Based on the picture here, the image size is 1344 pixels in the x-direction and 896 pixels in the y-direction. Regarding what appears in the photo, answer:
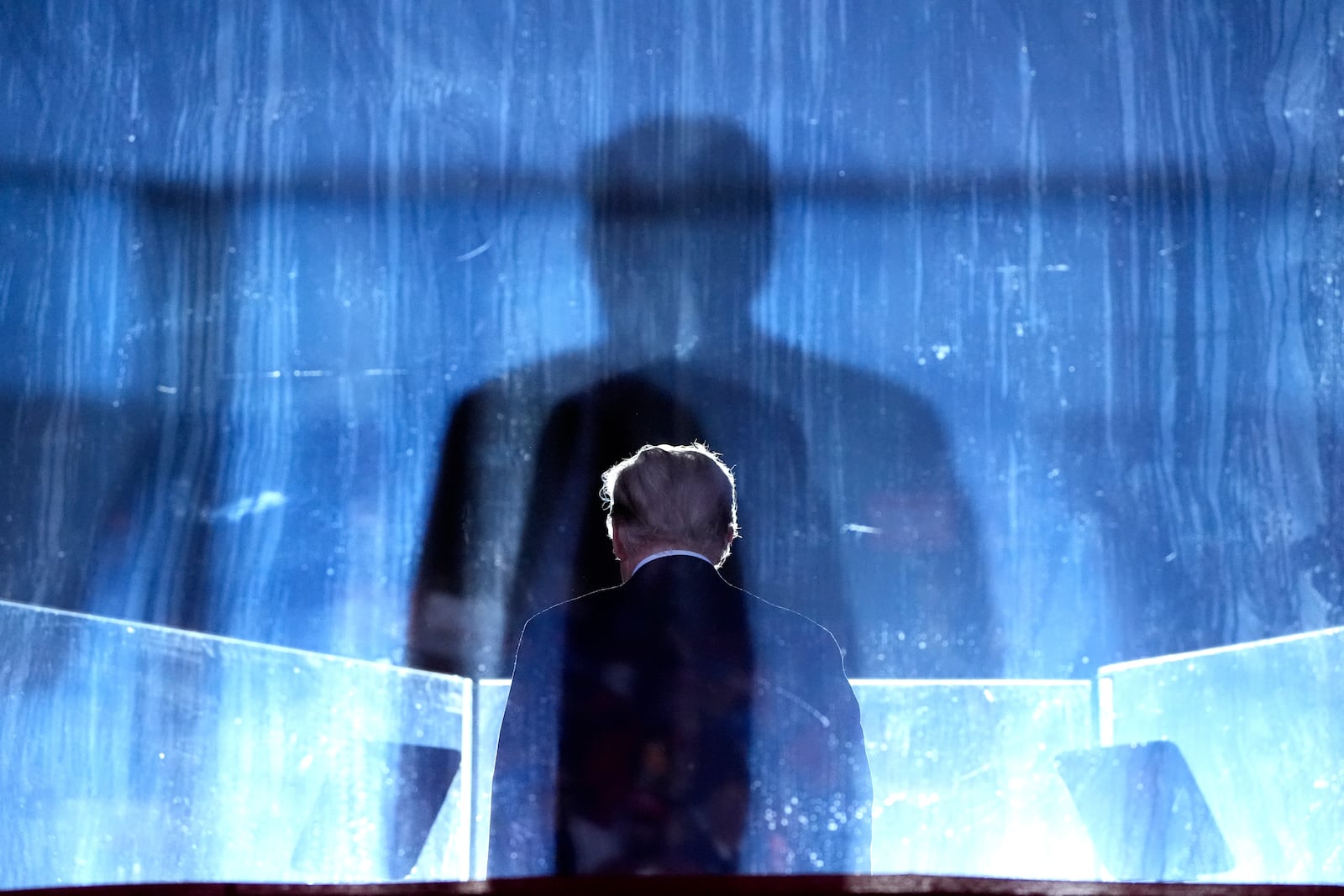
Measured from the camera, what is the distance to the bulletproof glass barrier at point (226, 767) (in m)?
1.21

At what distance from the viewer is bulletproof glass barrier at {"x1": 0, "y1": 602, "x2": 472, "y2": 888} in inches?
47.5

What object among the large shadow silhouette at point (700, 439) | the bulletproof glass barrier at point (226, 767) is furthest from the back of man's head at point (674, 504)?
the bulletproof glass barrier at point (226, 767)

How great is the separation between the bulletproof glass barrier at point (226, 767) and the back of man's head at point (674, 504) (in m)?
0.38

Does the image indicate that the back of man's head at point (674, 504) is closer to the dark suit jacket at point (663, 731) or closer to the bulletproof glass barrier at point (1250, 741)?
the dark suit jacket at point (663, 731)

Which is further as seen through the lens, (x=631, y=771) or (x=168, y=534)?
Answer: (x=168, y=534)

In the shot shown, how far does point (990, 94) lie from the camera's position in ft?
4.13

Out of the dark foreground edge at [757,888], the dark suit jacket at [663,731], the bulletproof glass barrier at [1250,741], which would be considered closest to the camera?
the dark foreground edge at [757,888]

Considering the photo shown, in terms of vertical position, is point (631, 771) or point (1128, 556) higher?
point (1128, 556)

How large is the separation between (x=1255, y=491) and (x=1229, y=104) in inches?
15.4

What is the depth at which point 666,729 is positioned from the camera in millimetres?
875

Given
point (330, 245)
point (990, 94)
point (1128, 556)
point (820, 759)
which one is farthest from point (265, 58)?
point (1128, 556)

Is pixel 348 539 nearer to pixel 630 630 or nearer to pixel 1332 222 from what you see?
pixel 630 630

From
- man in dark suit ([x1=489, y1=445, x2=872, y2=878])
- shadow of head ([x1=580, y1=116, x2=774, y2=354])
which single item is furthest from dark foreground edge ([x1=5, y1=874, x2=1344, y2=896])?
shadow of head ([x1=580, y1=116, x2=774, y2=354])

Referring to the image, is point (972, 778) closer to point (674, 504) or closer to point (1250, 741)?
point (1250, 741)
